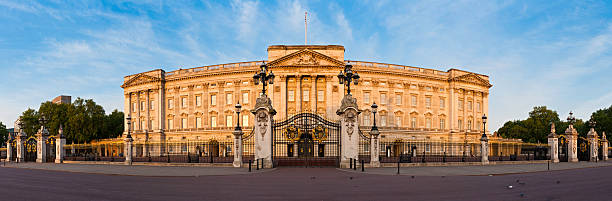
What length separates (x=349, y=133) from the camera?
23.5 m

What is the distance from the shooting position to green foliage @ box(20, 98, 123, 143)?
6762cm

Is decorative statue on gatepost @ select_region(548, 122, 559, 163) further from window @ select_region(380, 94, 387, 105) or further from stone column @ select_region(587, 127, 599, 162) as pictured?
window @ select_region(380, 94, 387, 105)

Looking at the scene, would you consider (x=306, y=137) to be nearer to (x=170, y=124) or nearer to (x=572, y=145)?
(x=572, y=145)

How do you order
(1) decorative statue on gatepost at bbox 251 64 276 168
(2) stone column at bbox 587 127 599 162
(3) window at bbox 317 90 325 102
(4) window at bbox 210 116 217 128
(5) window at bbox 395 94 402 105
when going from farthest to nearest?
(4) window at bbox 210 116 217 128 < (5) window at bbox 395 94 402 105 < (3) window at bbox 317 90 325 102 < (2) stone column at bbox 587 127 599 162 < (1) decorative statue on gatepost at bbox 251 64 276 168

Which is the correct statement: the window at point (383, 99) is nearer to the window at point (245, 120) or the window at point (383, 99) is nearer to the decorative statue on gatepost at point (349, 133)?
the window at point (245, 120)

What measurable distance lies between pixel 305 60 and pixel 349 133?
3142 cm

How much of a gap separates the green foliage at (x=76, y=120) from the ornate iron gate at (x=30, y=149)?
33729 mm

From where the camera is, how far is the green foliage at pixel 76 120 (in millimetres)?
67625

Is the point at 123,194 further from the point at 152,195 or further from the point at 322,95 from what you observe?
the point at 322,95

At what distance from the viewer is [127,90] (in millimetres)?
66125

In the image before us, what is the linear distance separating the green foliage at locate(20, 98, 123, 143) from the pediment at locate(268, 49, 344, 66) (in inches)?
1559

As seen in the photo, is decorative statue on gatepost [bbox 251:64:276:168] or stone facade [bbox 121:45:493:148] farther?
stone facade [bbox 121:45:493:148]

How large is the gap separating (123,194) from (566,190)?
1451cm

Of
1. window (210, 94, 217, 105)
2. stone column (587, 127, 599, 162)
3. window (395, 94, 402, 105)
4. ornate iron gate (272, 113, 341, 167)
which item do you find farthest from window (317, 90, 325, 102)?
stone column (587, 127, 599, 162)
